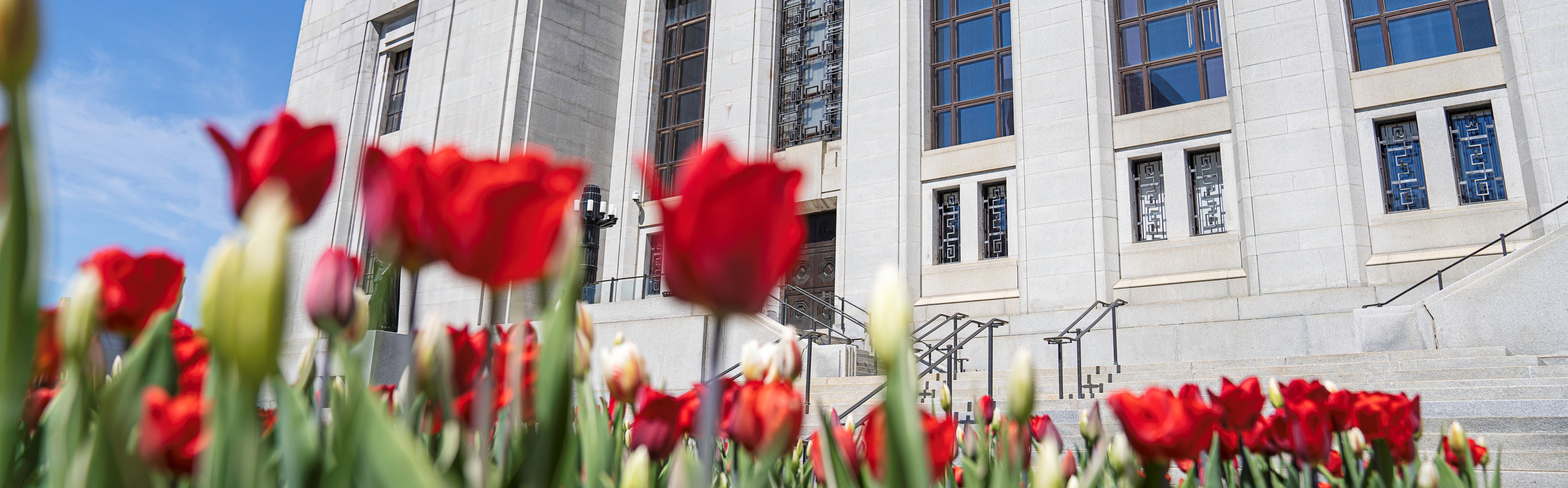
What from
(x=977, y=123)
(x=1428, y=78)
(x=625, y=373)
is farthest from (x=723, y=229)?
(x=977, y=123)

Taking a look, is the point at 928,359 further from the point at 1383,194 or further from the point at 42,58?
the point at 42,58

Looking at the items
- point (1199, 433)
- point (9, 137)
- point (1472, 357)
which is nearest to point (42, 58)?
point (9, 137)

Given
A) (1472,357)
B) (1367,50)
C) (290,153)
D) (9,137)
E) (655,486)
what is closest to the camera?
(9,137)

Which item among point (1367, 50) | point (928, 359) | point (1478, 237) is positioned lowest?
point (928, 359)

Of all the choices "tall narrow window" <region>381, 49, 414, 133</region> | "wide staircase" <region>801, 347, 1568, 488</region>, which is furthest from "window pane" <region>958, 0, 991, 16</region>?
"tall narrow window" <region>381, 49, 414, 133</region>

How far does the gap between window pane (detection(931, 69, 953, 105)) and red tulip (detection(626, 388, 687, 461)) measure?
17.3m

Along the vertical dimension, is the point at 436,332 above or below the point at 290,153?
below

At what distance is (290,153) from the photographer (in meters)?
0.80

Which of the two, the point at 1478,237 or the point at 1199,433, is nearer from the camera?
the point at 1199,433

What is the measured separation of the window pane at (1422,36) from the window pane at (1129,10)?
4.08 meters

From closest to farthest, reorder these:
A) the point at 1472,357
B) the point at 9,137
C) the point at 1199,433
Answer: the point at 9,137, the point at 1199,433, the point at 1472,357

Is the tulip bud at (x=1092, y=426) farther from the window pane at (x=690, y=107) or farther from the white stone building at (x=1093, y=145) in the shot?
the window pane at (x=690, y=107)

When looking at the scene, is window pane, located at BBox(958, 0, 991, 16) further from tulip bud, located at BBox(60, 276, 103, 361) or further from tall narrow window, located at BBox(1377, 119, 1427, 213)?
tulip bud, located at BBox(60, 276, 103, 361)

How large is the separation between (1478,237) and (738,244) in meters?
15.5
